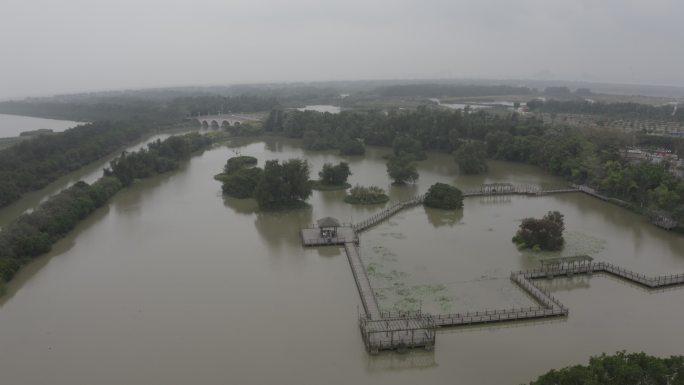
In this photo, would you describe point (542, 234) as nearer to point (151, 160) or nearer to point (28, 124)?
point (151, 160)

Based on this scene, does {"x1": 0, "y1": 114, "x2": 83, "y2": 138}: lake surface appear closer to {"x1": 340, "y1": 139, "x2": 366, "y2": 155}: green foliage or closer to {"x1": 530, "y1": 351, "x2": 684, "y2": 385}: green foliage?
{"x1": 340, "y1": 139, "x2": 366, "y2": 155}: green foliage

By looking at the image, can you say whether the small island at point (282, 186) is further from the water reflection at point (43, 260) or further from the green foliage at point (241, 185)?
the water reflection at point (43, 260)

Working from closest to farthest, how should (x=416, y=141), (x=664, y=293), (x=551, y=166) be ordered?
(x=664, y=293) → (x=551, y=166) → (x=416, y=141)

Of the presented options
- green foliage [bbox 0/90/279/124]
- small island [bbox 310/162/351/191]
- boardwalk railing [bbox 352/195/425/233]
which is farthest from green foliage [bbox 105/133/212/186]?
green foliage [bbox 0/90/279/124]

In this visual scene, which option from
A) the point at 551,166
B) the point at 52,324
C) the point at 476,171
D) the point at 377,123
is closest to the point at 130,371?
the point at 52,324

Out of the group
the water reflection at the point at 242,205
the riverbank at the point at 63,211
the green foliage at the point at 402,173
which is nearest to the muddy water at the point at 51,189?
the riverbank at the point at 63,211

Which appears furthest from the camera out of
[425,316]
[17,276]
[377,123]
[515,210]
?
[377,123]

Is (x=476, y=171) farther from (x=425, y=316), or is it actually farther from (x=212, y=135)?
(x=212, y=135)
